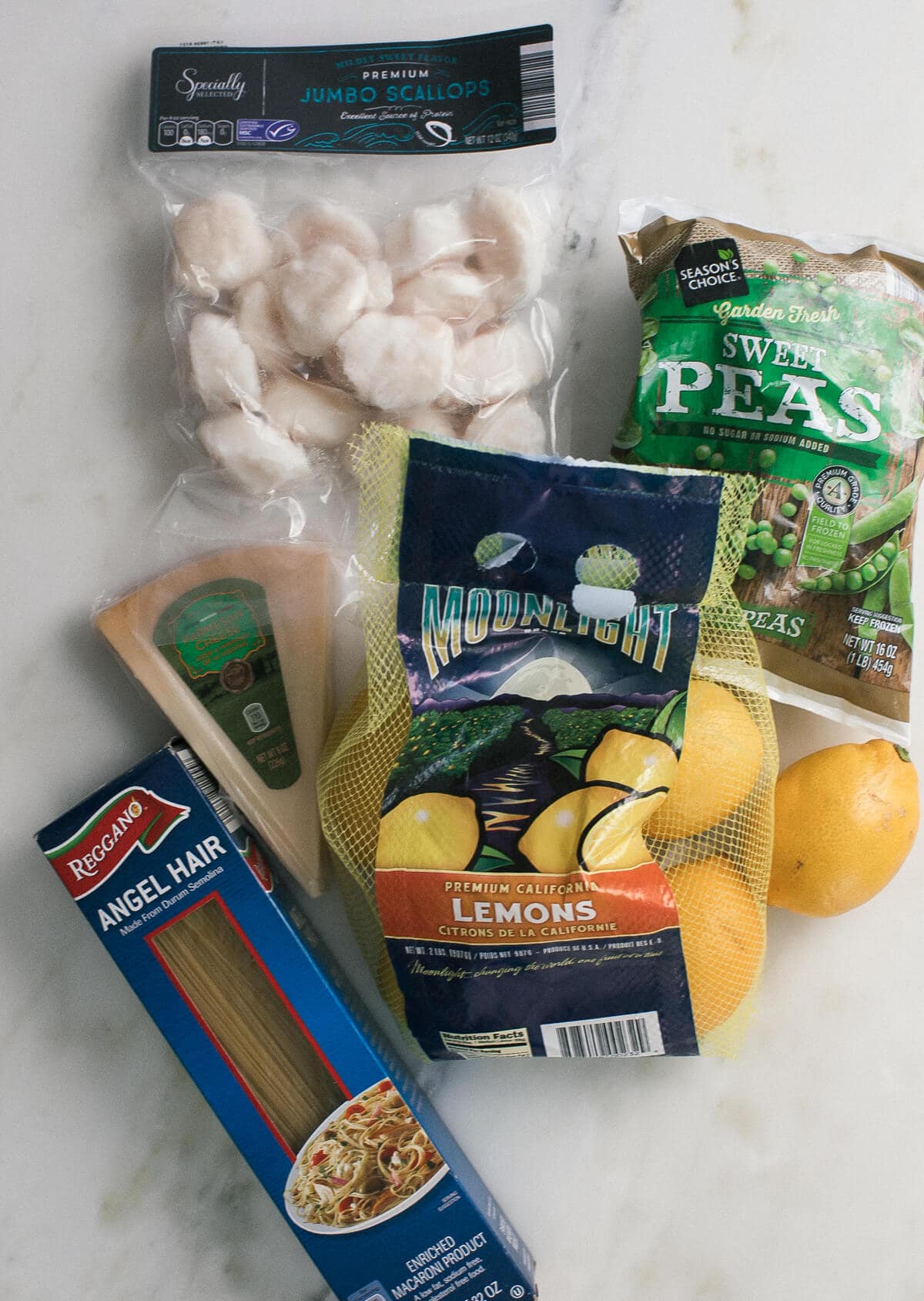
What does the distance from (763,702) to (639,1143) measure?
0.40 m

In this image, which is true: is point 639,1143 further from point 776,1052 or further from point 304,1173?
point 304,1173

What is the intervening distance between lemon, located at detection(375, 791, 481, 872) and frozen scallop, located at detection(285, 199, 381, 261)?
450 mm

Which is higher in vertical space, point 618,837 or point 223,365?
point 223,365

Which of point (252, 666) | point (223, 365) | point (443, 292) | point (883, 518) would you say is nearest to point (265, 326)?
point (223, 365)

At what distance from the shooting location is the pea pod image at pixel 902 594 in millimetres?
821

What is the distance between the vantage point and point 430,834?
72 centimetres

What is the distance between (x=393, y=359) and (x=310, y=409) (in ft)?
0.27

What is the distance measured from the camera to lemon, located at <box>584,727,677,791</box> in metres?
0.72

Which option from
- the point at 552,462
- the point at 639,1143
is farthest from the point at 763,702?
the point at 639,1143

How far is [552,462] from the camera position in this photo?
0.73 m

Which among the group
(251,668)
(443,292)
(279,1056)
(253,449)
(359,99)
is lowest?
(279,1056)

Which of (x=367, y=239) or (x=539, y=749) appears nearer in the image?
(x=539, y=749)

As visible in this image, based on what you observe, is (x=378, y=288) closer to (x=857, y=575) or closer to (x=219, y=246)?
(x=219, y=246)

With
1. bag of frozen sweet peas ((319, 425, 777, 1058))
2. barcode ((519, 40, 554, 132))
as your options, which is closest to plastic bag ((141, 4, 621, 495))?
barcode ((519, 40, 554, 132))
